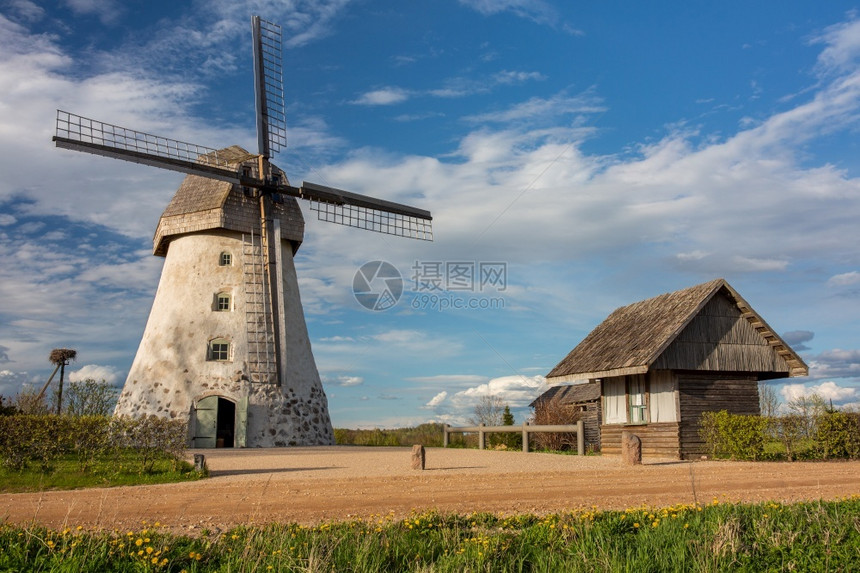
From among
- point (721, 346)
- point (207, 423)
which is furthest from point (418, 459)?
point (207, 423)

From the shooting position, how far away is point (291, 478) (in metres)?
15.2

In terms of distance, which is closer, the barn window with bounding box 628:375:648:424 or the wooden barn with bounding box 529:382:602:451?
the barn window with bounding box 628:375:648:424

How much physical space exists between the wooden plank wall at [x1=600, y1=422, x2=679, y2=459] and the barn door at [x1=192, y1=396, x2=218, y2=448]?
1473cm

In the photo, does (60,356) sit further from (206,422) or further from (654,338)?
(654,338)

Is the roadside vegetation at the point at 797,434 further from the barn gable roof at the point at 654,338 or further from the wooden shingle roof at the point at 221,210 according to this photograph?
the wooden shingle roof at the point at 221,210

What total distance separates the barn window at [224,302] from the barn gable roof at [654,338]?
13300 millimetres

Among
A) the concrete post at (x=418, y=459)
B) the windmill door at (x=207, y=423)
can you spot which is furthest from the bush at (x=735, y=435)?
the windmill door at (x=207, y=423)

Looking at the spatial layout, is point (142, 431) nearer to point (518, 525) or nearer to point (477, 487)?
point (477, 487)

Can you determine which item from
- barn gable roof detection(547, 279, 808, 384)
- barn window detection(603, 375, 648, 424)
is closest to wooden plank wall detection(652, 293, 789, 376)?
barn gable roof detection(547, 279, 808, 384)

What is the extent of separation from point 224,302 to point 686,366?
1806 centimetres

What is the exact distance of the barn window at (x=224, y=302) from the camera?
2871 centimetres

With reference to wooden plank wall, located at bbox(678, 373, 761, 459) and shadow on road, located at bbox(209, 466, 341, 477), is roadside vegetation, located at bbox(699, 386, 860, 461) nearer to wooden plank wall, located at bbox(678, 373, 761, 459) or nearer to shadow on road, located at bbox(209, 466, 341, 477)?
wooden plank wall, located at bbox(678, 373, 761, 459)

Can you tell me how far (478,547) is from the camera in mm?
7016

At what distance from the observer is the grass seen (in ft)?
21.5
